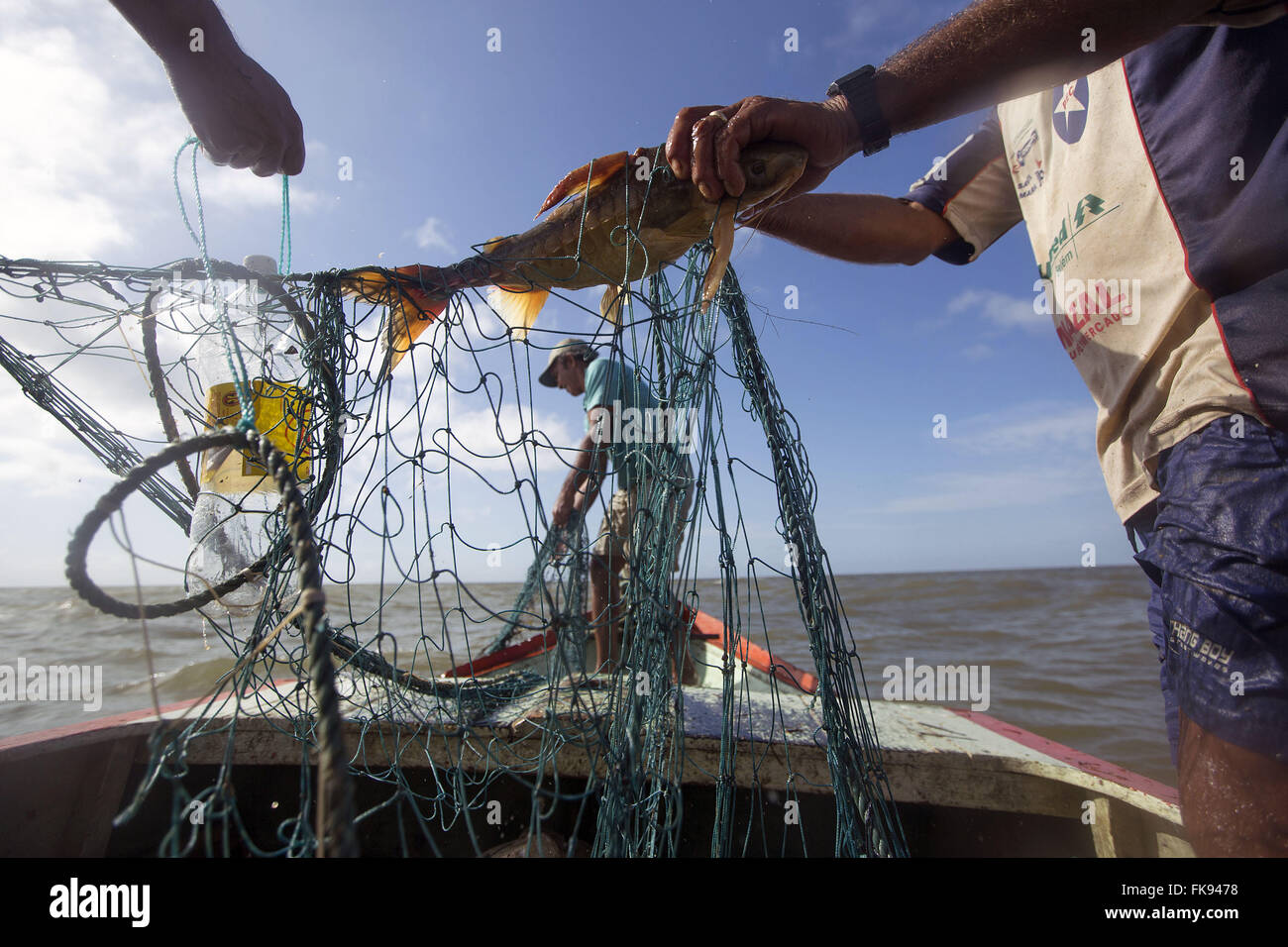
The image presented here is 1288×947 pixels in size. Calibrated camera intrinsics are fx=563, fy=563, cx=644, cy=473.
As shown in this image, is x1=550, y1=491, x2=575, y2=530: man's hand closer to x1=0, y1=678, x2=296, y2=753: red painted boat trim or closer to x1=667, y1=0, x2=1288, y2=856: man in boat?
x1=0, y1=678, x2=296, y2=753: red painted boat trim

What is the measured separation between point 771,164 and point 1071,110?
1.06 metres

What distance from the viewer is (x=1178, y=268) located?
144cm

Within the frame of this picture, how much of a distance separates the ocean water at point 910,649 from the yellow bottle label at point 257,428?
0.45 metres

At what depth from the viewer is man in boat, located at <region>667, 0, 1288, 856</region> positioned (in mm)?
1222

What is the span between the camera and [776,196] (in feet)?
5.65

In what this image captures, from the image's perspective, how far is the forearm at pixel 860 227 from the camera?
8.13 ft

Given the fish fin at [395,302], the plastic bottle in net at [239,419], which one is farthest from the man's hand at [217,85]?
the fish fin at [395,302]

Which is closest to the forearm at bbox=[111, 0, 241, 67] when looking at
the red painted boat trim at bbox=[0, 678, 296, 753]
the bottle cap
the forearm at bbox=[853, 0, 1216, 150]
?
the bottle cap

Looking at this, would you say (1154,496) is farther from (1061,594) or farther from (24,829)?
(1061,594)

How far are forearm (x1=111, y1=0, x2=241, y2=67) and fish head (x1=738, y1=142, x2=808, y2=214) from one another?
1703 millimetres

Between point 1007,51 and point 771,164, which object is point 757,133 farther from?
point 1007,51

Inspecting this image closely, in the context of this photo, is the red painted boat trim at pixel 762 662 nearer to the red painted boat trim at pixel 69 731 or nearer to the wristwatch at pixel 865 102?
the wristwatch at pixel 865 102
